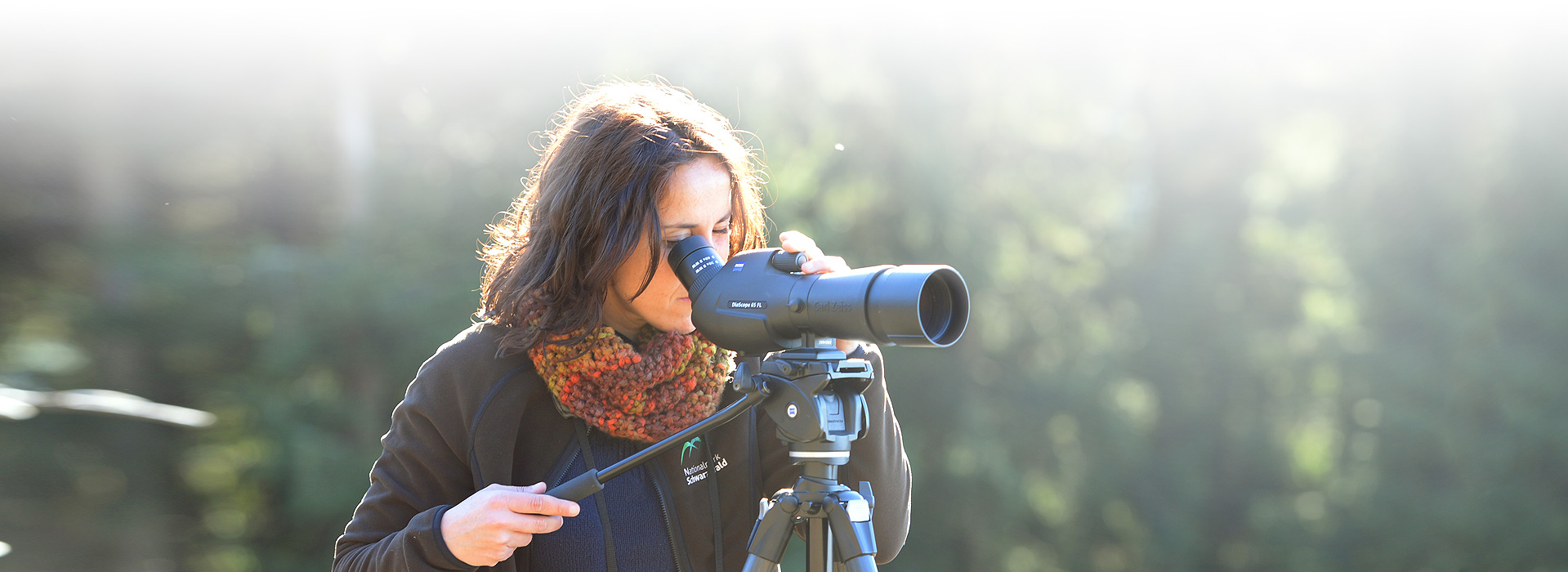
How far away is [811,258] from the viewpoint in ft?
3.60

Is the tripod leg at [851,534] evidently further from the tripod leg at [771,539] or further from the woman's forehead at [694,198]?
the woman's forehead at [694,198]

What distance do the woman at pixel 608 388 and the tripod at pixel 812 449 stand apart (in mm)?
147

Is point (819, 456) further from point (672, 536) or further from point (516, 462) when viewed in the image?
point (516, 462)

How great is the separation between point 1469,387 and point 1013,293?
5.42 feet

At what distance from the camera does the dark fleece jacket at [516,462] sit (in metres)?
1.23

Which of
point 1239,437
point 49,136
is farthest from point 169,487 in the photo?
point 1239,437

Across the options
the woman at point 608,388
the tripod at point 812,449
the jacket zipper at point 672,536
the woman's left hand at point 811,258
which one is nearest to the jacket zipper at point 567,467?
the woman at point 608,388

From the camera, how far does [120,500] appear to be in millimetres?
3875

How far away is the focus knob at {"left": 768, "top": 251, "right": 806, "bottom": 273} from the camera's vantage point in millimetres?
1080

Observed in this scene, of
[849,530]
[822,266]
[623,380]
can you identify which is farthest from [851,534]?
[623,380]

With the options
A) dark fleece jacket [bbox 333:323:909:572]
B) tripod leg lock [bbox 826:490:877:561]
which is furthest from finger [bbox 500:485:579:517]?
tripod leg lock [bbox 826:490:877:561]

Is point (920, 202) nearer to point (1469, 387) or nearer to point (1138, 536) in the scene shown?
point (1138, 536)

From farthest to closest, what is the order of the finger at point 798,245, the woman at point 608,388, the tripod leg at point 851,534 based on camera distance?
the woman at point 608,388, the finger at point 798,245, the tripod leg at point 851,534

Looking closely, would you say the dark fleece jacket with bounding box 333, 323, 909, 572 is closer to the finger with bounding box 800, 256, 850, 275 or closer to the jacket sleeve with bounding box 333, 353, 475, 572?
the jacket sleeve with bounding box 333, 353, 475, 572
